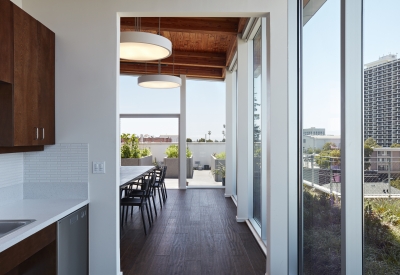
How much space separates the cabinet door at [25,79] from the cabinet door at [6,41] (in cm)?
5

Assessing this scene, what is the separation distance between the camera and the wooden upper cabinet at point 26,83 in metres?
2.35

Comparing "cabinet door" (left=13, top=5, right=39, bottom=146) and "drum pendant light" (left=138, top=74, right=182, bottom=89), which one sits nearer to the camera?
"cabinet door" (left=13, top=5, right=39, bottom=146)

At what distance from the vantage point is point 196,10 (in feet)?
10.2

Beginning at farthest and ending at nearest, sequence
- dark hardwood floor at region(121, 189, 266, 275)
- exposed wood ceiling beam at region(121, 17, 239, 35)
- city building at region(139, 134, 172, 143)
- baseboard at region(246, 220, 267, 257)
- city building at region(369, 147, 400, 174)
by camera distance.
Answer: city building at region(139, 134, 172, 143)
exposed wood ceiling beam at region(121, 17, 239, 35)
baseboard at region(246, 220, 267, 257)
dark hardwood floor at region(121, 189, 266, 275)
city building at region(369, 147, 400, 174)

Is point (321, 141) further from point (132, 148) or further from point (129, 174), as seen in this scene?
point (132, 148)

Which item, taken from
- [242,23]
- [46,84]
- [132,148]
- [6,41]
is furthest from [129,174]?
[132,148]

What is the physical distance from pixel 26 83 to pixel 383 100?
2549 mm

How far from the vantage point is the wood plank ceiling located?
5188 millimetres

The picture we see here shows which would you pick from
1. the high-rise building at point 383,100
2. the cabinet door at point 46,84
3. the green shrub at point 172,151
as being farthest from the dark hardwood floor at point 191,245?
the green shrub at point 172,151

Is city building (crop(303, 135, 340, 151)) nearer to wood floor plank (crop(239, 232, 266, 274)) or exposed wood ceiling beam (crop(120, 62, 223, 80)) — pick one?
wood floor plank (crop(239, 232, 266, 274))

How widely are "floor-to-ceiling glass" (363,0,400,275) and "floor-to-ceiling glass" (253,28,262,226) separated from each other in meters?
2.91

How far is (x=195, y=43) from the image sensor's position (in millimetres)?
6938

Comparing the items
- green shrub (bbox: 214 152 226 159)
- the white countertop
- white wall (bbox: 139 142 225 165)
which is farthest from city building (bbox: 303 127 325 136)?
white wall (bbox: 139 142 225 165)

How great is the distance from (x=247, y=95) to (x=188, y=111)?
12.5ft
